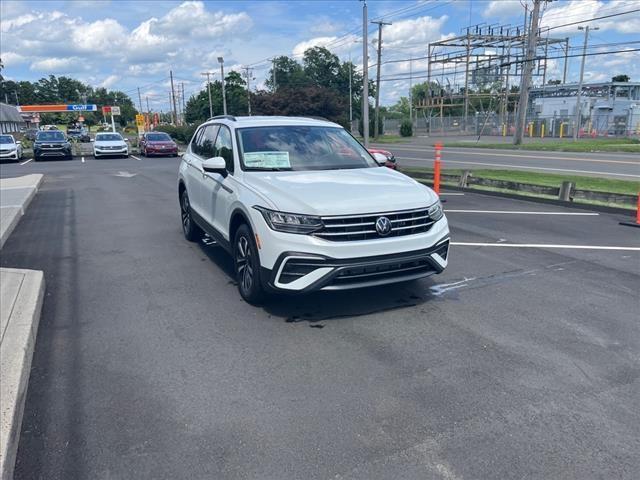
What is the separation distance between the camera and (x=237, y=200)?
5398 mm

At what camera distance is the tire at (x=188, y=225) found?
7.98 metres

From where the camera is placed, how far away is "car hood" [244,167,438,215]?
15.4 feet

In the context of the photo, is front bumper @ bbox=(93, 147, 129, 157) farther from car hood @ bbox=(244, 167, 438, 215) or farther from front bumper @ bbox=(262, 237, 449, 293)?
front bumper @ bbox=(262, 237, 449, 293)

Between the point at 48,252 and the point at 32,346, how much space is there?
3773 mm

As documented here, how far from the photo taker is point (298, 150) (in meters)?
6.05

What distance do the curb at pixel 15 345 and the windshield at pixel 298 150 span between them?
255cm

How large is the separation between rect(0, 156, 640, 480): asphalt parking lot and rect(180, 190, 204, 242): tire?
84cm

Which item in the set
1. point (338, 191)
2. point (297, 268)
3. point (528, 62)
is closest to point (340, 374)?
point (297, 268)

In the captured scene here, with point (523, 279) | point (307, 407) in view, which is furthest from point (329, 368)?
point (523, 279)

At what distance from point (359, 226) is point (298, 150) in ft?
5.71

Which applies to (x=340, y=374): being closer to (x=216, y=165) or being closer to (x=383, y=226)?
(x=383, y=226)

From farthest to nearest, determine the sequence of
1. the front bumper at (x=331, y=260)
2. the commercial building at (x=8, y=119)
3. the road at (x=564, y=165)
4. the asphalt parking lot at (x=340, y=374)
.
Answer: the commercial building at (x=8, y=119)
the road at (x=564, y=165)
the front bumper at (x=331, y=260)
the asphalt parking lot at (x=340, y=374)

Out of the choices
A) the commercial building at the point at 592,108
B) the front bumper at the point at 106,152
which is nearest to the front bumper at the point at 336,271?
the front bumper at the point at 106,152

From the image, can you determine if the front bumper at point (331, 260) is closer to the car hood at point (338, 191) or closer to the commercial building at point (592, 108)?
the car hood at point (338, 191)
